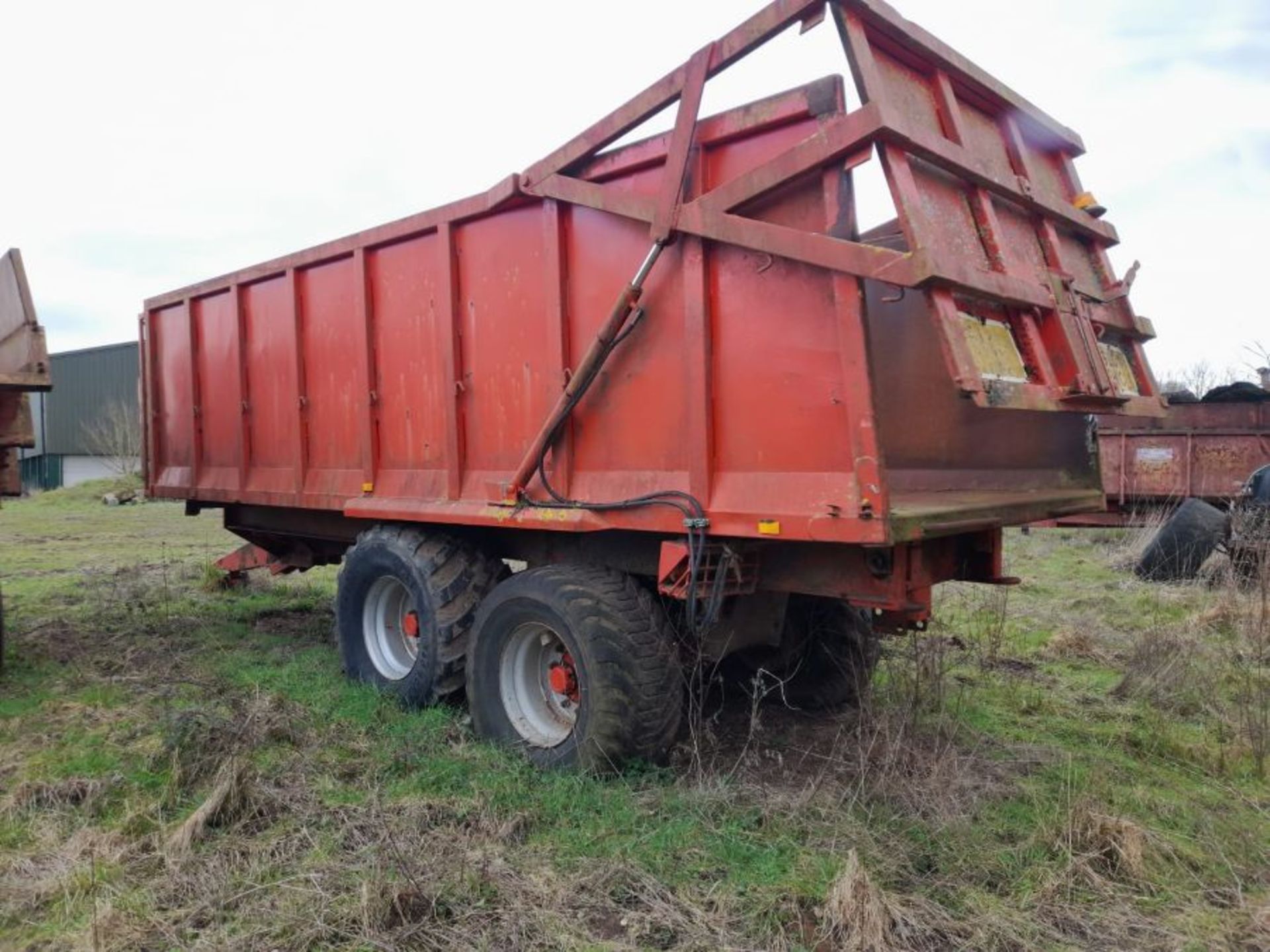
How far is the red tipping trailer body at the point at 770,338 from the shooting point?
3.57m

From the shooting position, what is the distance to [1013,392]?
3.66 meters

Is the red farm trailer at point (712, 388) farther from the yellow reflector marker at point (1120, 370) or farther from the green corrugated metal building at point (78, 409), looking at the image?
the green corrugated metal building at point (78, 409)

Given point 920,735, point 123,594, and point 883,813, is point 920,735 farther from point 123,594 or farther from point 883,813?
point 123,594

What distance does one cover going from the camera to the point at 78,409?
36.8 metres

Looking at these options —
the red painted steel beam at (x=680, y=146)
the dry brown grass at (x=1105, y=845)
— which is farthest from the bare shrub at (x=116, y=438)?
the dry brown grass at (x=1105, y=845)

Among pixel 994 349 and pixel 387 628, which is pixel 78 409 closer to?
pixel 387 628

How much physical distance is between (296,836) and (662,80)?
348 centimetres

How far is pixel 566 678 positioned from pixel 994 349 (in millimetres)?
2436

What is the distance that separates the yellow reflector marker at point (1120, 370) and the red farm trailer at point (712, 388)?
3cm

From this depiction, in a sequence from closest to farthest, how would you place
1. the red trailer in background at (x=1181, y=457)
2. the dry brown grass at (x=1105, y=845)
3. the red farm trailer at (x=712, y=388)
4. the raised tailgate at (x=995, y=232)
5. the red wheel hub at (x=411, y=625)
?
the dry brown grass at (x=1105, y=845) < the raised tailgate at (x=995, y=232) < the red farm trailer at (x=712, y=388) < the red wheel hub at (x=411, y=625) < the red trailer in background at (x=1181, y=457)

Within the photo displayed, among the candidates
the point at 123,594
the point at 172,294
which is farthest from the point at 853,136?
the point at 123,594

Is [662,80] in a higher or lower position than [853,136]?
higher

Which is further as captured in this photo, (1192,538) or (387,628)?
(1192,538)

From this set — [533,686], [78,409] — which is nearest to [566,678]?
[533,686]
